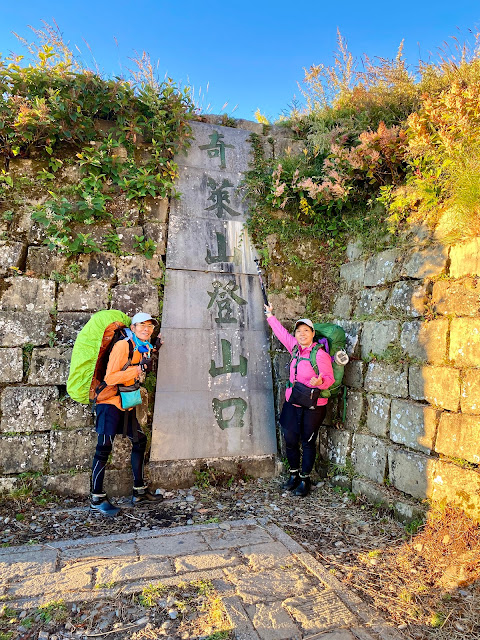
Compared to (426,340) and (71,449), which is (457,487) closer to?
(426,340)

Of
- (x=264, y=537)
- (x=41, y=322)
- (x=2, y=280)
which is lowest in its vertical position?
(x=264, y=537)

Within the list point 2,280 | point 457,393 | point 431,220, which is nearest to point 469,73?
point 431,220

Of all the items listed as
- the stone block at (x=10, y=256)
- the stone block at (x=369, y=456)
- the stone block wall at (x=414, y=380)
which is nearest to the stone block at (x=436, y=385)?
the stone block wall at (x=414, y=380)

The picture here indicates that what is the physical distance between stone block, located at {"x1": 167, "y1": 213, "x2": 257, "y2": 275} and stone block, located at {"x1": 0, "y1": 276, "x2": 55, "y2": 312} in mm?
1374

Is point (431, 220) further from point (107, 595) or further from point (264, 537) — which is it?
point (107, 595)

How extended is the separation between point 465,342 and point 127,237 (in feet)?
12.1

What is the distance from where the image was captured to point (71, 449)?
4.42 m

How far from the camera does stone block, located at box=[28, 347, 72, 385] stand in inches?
174

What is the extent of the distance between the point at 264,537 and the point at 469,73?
5011mm

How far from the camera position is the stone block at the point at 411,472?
12.0 ft

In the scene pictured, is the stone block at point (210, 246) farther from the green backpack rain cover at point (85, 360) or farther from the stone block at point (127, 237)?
the green backpack rain cover at point (85, 360)

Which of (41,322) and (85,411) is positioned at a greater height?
(41,322)

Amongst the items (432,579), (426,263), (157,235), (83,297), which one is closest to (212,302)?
(157,235)

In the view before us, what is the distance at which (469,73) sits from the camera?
4.44 m
